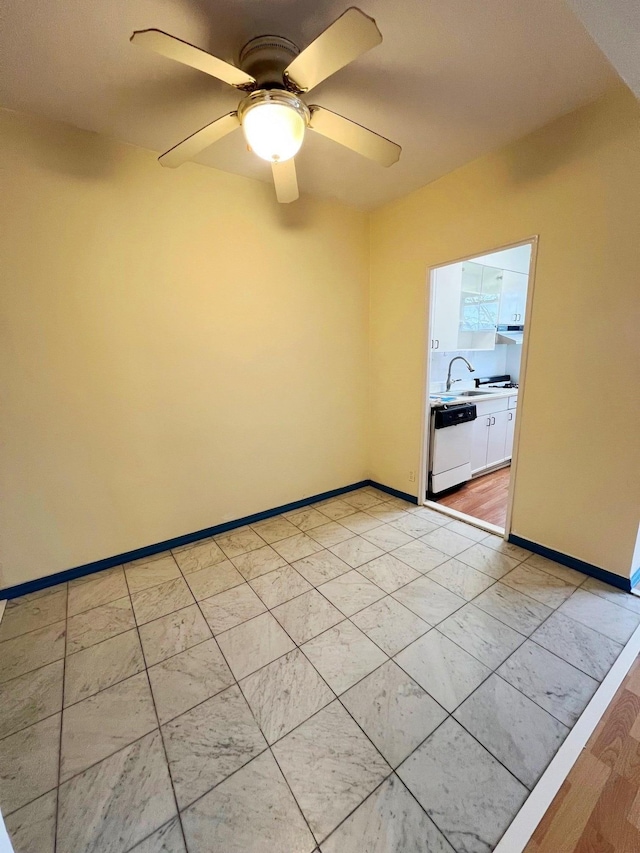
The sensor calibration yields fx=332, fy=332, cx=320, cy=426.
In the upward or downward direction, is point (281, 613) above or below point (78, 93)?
below

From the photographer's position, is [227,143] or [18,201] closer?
[18,201]

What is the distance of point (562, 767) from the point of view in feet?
3.66

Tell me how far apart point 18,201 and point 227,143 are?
3.84 feet

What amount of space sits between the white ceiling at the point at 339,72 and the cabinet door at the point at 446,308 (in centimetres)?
103

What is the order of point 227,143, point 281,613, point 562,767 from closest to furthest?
1. point 562,767
2. point 281,613
3. point 227,143

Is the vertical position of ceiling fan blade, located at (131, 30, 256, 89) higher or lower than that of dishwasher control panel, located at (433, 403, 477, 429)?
higher

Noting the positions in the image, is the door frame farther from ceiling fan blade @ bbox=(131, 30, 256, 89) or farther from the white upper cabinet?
ceiling fan blade @ bbox=(131, 30, 256, 89)

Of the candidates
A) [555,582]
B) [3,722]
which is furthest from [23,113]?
[555,582]

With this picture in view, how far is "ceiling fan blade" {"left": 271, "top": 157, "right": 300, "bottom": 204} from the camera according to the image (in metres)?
1.60

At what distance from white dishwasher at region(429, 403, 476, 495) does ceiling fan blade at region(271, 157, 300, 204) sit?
80.0 inches

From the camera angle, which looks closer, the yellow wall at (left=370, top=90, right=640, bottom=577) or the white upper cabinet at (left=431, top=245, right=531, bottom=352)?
the yellow wall at (left=370, top=90, right=640, bottom=577)

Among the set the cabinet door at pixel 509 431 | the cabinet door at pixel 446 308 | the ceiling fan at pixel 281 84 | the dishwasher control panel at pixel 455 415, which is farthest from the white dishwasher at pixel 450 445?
the ceiling fan at pixel 281 84

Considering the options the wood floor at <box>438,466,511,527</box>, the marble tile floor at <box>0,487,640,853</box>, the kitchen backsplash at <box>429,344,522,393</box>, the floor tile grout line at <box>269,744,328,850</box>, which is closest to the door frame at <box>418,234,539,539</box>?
the wood floor at <box>438,466,511,527</box>

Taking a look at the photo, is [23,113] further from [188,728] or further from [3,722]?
[188,728]
